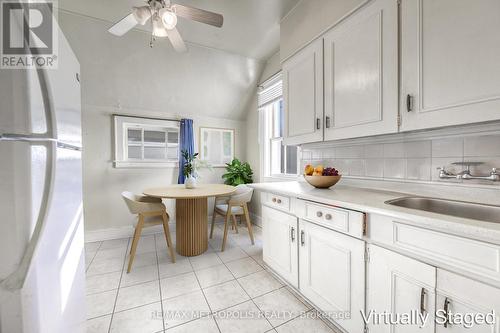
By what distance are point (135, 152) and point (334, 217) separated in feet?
10.6

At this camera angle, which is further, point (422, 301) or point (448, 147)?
point (448, 147)

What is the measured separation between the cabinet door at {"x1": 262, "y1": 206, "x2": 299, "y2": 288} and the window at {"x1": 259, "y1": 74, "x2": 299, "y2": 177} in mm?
1248

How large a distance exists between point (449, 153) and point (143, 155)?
3.73m

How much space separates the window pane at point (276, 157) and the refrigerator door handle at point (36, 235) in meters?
2.94

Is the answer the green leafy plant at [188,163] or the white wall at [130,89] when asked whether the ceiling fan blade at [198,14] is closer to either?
the white wall at [130,89]

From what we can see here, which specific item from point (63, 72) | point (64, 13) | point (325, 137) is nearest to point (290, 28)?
point (325, 137)

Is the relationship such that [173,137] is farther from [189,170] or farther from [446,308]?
[446,308]

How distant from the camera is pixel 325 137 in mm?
1809

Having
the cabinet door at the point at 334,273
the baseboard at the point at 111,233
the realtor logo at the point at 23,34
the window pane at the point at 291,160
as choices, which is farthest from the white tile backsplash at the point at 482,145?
the baseboard at the point at 111,233

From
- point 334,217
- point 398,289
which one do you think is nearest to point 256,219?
point 334,217

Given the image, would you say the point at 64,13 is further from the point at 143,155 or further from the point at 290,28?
the point at 290,28

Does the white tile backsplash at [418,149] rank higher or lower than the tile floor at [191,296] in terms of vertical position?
higher

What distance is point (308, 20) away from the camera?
6.27 ft

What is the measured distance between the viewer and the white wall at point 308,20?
1.62 m
